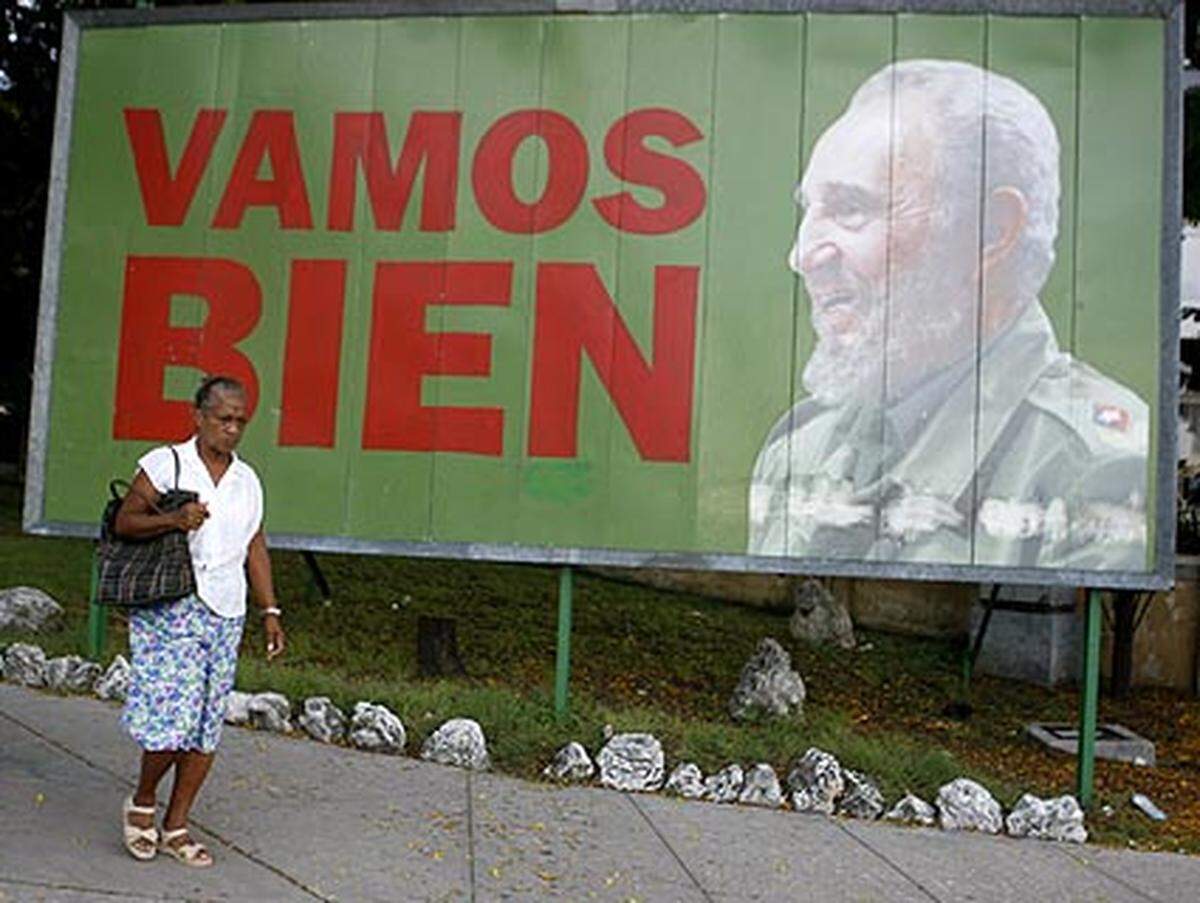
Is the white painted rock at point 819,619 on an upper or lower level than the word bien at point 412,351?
lower

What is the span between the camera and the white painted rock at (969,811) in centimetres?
642

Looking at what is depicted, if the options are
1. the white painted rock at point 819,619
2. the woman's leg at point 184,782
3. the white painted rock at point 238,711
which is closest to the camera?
the woman's leg at point 184,782

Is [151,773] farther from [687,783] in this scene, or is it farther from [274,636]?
[687,783]

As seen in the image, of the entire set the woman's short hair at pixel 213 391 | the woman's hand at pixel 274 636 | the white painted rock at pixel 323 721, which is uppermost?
the woman's short hair at pixel 213 391

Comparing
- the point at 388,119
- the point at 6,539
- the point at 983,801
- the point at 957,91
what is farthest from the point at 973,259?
the point at 6,539

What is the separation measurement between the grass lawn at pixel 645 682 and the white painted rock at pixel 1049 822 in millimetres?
243

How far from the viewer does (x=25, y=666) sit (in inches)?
304

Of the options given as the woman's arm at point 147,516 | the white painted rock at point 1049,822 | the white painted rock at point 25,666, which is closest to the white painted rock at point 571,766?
the white painted rock at point 1049,822

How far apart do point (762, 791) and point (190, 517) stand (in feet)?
11.0

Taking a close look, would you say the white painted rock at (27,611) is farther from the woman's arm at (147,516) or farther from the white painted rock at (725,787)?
the white painted rock at (725,787)

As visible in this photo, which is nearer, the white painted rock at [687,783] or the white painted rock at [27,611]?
the white painted rock at [687,783]

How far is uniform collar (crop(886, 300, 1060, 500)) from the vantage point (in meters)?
7.27

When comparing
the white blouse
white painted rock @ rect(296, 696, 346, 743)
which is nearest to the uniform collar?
white painted rock @ rect(296, 696, 346, 743)

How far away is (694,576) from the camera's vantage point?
1377cm
